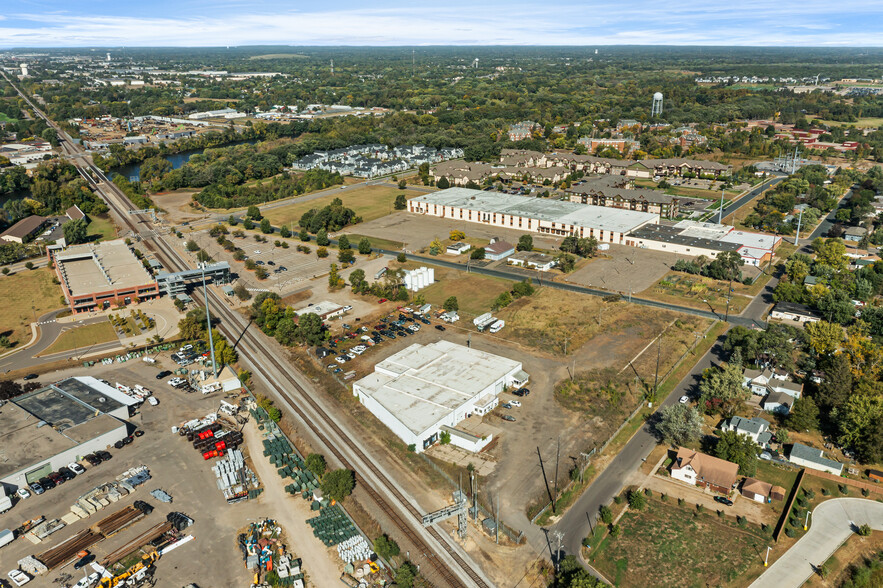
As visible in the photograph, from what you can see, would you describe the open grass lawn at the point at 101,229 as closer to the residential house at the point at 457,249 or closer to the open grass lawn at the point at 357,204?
the open grass lawn at the point at 357,204

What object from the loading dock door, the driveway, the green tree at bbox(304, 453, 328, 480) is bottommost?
the loading dock door

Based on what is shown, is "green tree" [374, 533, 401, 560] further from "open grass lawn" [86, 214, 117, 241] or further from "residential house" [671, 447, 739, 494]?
"open grass lawn" [86, 214, 117, 241]

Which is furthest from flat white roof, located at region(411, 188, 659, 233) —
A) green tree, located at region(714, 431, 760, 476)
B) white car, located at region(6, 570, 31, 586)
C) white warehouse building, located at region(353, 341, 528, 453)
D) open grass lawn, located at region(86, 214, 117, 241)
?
white car, located at region(6, 570, 31, 586)

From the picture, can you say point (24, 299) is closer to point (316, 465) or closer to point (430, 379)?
point (316, 465)

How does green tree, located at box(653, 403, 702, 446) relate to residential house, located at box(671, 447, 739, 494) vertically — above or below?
above

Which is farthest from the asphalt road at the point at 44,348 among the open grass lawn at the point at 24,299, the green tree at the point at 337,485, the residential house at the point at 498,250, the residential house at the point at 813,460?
the residential house at the point at 813,460

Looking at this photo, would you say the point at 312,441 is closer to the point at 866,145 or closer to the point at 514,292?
the point at 514,292

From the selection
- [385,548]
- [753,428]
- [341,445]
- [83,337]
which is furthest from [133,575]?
[753,428]
